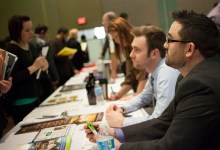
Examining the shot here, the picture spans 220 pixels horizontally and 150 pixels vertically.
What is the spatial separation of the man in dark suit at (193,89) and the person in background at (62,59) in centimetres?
471

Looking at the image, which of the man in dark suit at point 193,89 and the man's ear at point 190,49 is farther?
the man's ear at point 190,49

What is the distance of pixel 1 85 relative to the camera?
6.78 ft

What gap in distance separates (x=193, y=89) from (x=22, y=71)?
2037 millimetres

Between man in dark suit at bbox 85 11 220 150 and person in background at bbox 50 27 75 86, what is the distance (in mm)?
4707

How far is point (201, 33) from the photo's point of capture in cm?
126

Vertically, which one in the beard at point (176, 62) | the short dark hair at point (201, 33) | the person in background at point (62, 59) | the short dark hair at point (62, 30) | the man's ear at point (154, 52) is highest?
the short dark hair at point (201, 33)

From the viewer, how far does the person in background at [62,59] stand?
5948 millimetres

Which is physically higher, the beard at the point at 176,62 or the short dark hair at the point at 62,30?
the beard at the point at 176,62

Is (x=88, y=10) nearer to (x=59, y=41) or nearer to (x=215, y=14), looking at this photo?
(x=59, y=41)

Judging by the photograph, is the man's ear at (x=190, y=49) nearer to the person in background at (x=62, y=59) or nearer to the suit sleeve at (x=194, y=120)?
the suit sleeve at (x=194, y=120)

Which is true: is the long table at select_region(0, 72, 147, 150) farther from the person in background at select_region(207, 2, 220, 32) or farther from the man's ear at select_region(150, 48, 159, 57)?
the person in background at select_region(207, 2, 220, 32)

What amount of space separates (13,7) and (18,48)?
1863 mm

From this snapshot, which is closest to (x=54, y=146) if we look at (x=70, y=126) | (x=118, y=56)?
(x=70, y=126)

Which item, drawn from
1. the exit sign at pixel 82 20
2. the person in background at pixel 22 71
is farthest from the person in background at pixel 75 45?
the person in background at pixel 22 71
